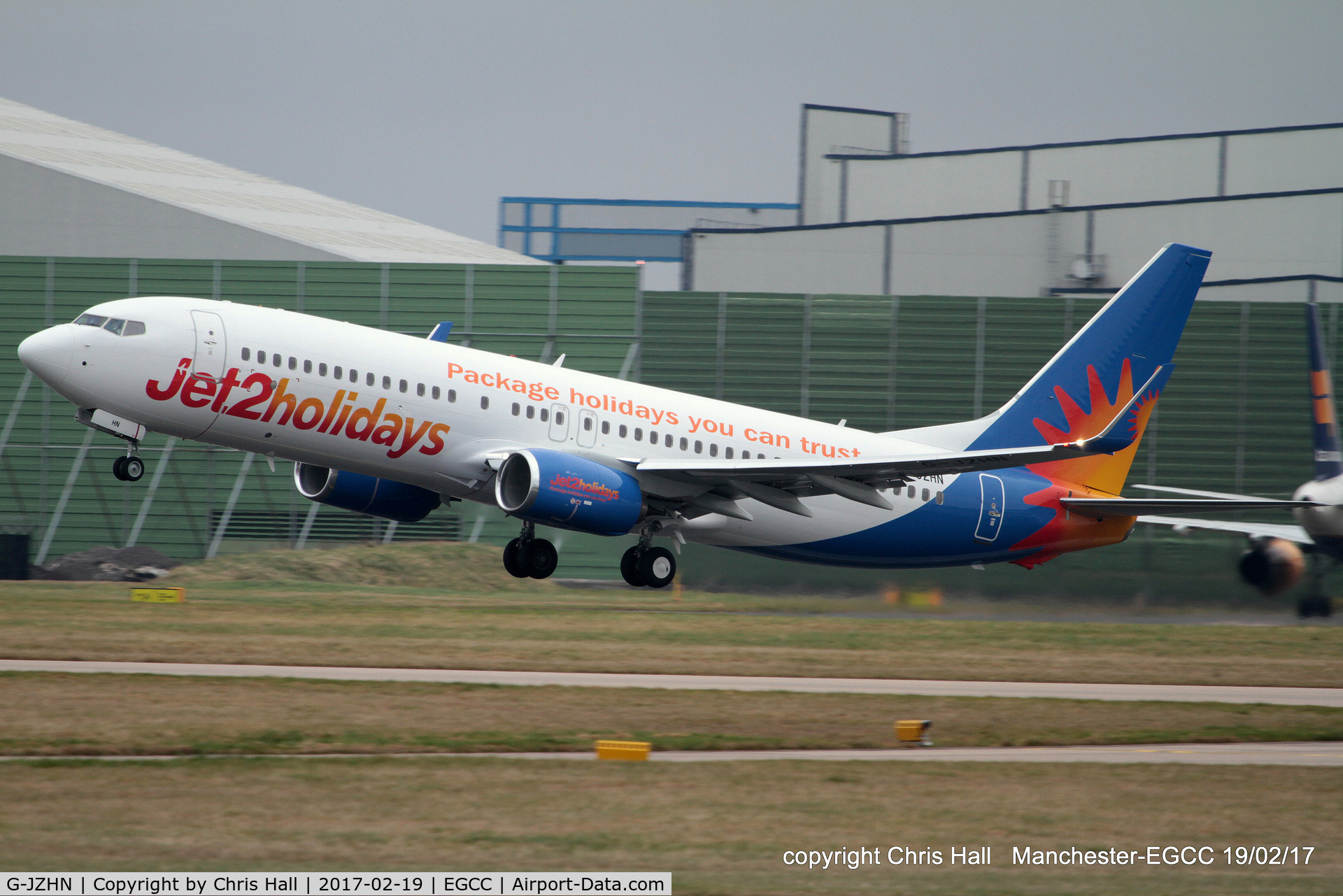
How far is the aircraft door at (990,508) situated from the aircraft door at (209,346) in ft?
52.0

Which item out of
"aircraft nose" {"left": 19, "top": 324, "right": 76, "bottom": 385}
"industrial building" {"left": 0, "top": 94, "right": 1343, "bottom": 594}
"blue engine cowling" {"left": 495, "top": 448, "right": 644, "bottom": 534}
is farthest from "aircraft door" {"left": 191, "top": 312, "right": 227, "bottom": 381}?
"industrial building" {"left": 0, "top": 94, "right": 1343, "bottom": 594}

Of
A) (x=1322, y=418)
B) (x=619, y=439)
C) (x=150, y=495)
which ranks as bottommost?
(x=150, y=495)

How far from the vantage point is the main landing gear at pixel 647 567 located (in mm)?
27328

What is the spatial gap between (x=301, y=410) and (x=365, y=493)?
12.8 ft

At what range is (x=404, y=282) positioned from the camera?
157 feet

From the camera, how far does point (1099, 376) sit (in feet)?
101

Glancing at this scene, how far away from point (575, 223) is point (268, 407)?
83.5m

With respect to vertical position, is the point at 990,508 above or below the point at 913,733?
above

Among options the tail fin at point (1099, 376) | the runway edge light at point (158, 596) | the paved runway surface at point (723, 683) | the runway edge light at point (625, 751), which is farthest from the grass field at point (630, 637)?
the runway edge light at point (625, 751)

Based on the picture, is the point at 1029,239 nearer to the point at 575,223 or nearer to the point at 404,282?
the point at 404,282

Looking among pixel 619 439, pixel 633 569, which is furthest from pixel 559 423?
pixel 633 569

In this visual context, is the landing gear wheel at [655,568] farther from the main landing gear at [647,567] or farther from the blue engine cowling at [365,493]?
the blue engine cowling at [365,493]

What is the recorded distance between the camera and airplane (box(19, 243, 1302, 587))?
76.6 feet

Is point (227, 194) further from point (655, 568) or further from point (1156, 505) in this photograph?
point (1156, 505)
